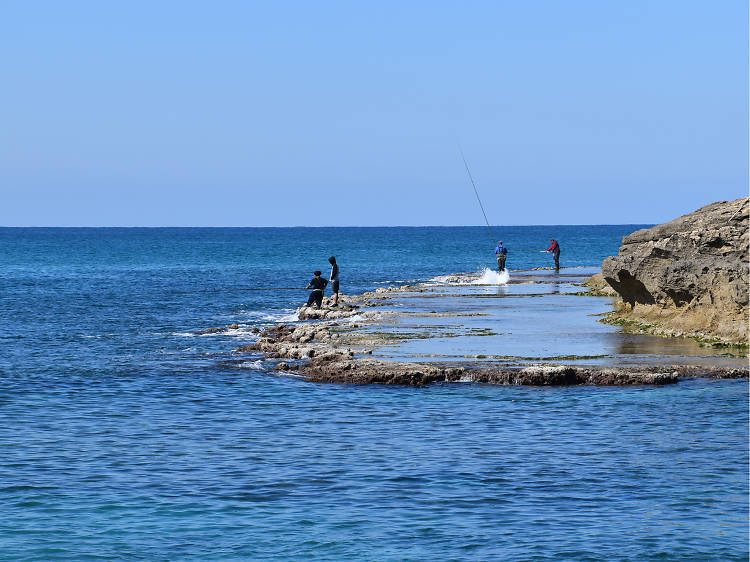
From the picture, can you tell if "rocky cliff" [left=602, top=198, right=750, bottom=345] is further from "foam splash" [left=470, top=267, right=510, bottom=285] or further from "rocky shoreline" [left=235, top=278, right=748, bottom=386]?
"foam splash" [left=470, top=267, right=510, bottom=285]

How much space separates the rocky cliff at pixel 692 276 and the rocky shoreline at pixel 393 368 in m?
4.19

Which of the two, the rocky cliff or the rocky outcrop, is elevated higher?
the rocky cliff

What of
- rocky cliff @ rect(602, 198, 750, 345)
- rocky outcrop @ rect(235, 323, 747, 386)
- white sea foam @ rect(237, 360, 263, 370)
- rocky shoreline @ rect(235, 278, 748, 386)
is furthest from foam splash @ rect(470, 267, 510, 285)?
rocky outcrop @ rect(235, 323, 747, 386)

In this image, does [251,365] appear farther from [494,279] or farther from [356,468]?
[494,279]

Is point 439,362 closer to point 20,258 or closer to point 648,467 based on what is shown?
point 648,467

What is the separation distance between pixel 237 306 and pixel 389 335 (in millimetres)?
20548

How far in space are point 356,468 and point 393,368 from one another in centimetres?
720

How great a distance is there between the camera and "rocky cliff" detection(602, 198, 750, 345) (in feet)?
85.9

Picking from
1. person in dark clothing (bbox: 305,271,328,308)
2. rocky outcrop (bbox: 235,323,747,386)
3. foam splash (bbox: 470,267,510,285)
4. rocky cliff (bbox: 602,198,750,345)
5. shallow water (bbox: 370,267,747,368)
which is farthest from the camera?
foam splash (bbox: 470,267,510,285)

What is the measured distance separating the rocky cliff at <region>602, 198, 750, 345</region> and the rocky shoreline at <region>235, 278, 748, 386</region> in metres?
4.19

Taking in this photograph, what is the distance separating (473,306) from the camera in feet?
125

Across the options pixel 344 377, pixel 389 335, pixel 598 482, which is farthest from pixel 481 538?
pixel 389 335

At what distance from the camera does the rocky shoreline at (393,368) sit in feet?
71.4

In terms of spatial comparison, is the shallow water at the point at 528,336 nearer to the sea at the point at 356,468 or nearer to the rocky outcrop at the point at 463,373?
the rocky outcrop at the point at 463,373
